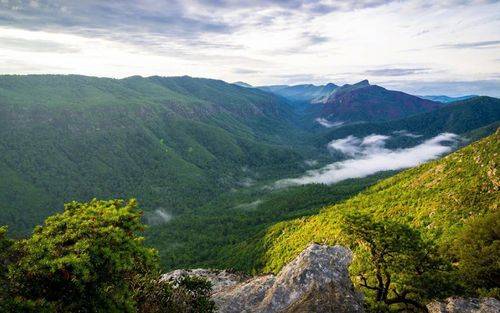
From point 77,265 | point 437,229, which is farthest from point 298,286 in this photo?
point 437,229

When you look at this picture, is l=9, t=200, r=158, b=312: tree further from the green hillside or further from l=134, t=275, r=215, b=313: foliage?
the green hillside

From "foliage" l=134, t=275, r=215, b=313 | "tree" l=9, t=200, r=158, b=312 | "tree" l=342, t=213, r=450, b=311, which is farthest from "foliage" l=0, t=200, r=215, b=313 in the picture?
"tree" l=342, t=213, r=450, b=311

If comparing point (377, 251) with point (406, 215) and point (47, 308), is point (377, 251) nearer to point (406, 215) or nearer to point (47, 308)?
point (47, 308)

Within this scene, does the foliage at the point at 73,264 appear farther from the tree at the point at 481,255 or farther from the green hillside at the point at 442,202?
the green hillside at the point at 442,202

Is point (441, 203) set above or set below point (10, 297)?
below

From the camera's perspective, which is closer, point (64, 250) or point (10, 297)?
point (10, 297)

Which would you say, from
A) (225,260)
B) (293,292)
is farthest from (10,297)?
(225,260)
